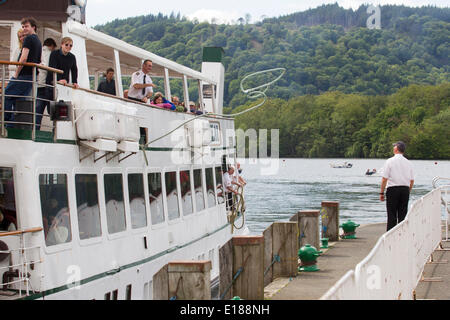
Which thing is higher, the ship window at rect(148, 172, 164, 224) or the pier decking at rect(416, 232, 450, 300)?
the ship window at rect(148, 172, 164, 224)

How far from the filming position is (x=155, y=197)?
13.1 m

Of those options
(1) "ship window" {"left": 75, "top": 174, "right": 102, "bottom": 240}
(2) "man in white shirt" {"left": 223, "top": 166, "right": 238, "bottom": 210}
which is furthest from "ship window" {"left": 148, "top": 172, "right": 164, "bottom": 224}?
(2) "man in white shirt" {"left": 223, "top": 166, "right": 238, "bottom": 210}

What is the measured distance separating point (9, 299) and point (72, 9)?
14.8 feet

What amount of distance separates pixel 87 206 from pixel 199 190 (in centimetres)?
644

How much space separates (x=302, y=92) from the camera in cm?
15562

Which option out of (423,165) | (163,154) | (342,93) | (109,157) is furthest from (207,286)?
(342,93)

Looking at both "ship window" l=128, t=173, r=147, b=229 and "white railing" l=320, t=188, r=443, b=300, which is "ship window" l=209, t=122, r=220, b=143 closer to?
"ship window" l=128, t=173, r=147, b=229

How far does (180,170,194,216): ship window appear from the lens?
1497 centimetres

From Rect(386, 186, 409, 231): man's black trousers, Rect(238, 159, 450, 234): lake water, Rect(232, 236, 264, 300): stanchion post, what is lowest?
Rect(238, 159, 450, 234): lake water

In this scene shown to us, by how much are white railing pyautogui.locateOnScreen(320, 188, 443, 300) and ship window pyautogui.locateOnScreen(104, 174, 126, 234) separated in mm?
4170

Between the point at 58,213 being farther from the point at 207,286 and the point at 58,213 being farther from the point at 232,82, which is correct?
the point at 232,82

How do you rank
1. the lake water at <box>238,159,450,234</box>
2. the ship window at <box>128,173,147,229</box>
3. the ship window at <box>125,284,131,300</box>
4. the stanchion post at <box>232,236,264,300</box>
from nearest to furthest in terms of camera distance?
the stanchion post at <box>232,236,264,300</box> < the ship window at <box>125,284,131,300</box> < the ship window at <box>128,173,147,229</box> < the lake water at <box>238,159,450,234</box>

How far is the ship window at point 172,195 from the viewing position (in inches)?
547

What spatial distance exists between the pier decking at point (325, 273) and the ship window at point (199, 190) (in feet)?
9.32
